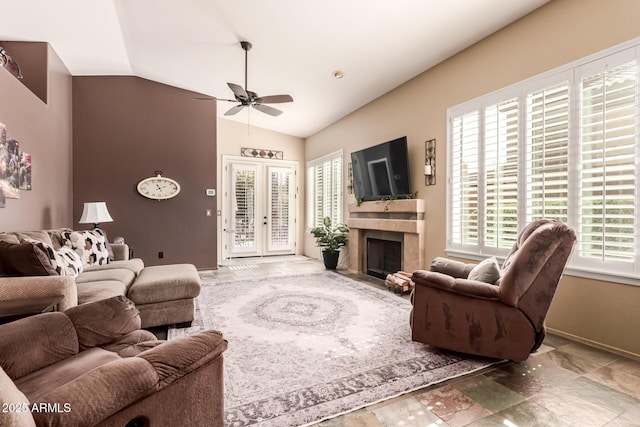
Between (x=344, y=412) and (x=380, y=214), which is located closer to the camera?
(x=344, y=412)

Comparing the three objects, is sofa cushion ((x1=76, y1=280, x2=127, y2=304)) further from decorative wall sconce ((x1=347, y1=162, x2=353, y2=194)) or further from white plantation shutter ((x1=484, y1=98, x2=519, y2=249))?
decorative wall sconce ((x1=347, y1=162, x2=353, y2=194))

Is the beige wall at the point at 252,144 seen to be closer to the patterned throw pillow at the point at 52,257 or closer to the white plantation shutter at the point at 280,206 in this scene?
the white plantation shutter at the point at 280,206

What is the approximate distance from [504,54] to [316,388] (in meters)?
3.64

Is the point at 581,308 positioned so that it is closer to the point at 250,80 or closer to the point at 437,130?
the point at 437,130

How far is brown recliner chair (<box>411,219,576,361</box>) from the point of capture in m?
2.09

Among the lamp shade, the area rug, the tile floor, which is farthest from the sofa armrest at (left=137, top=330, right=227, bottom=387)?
the lamp shade

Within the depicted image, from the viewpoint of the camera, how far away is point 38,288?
6.42 ft

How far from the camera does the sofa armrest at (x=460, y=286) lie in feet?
7.18

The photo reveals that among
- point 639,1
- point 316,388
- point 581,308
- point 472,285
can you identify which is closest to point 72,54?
point 316,388

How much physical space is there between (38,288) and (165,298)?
1052 millimetres

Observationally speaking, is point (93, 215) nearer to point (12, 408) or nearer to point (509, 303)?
point (12, 408)

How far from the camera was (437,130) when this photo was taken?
4094mm

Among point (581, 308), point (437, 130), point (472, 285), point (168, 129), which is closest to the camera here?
point (472, 285)

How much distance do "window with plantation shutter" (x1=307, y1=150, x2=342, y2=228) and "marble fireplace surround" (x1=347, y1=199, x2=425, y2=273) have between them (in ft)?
2.74
